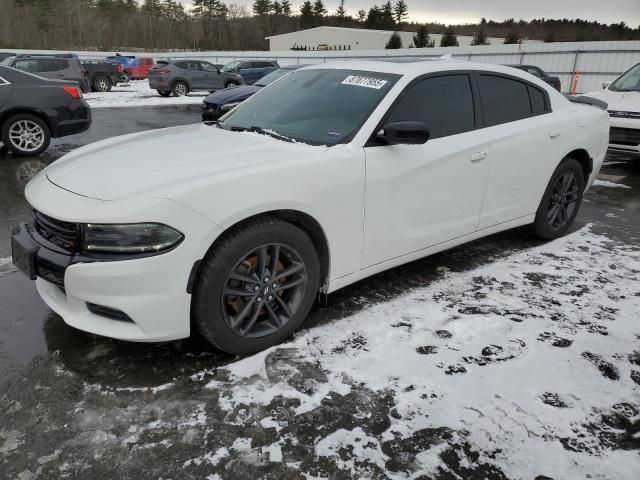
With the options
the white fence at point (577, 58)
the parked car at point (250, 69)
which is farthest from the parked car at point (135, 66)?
the white fence at point (577, 58)

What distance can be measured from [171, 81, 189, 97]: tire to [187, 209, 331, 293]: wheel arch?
64.8ft

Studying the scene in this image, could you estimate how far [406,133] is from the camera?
2.87 m

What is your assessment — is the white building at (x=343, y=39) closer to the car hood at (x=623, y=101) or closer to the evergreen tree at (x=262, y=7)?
the evergreen tree at (x=262, y=7)

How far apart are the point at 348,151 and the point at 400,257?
0.86m

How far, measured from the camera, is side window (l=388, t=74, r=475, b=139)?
10.7ft

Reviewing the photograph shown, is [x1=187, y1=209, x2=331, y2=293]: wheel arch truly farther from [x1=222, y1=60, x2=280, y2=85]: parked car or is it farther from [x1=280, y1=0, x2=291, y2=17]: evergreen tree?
[x1=280, y1=0, x2=291, y2=17]: evergreen tree

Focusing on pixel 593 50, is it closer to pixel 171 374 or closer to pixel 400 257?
pixel 400 257

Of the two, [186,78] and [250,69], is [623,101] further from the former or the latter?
[250,69]

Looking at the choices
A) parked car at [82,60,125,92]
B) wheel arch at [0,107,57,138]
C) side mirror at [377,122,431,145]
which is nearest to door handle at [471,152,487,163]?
side mirror at [377,122,431,145]

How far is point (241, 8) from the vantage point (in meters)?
102

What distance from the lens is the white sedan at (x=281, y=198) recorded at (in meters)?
2.32

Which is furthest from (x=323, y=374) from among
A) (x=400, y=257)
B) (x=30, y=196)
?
(x=30, y=196)

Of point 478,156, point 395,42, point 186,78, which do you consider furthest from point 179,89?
point 395,42

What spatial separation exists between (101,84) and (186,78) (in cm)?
468
